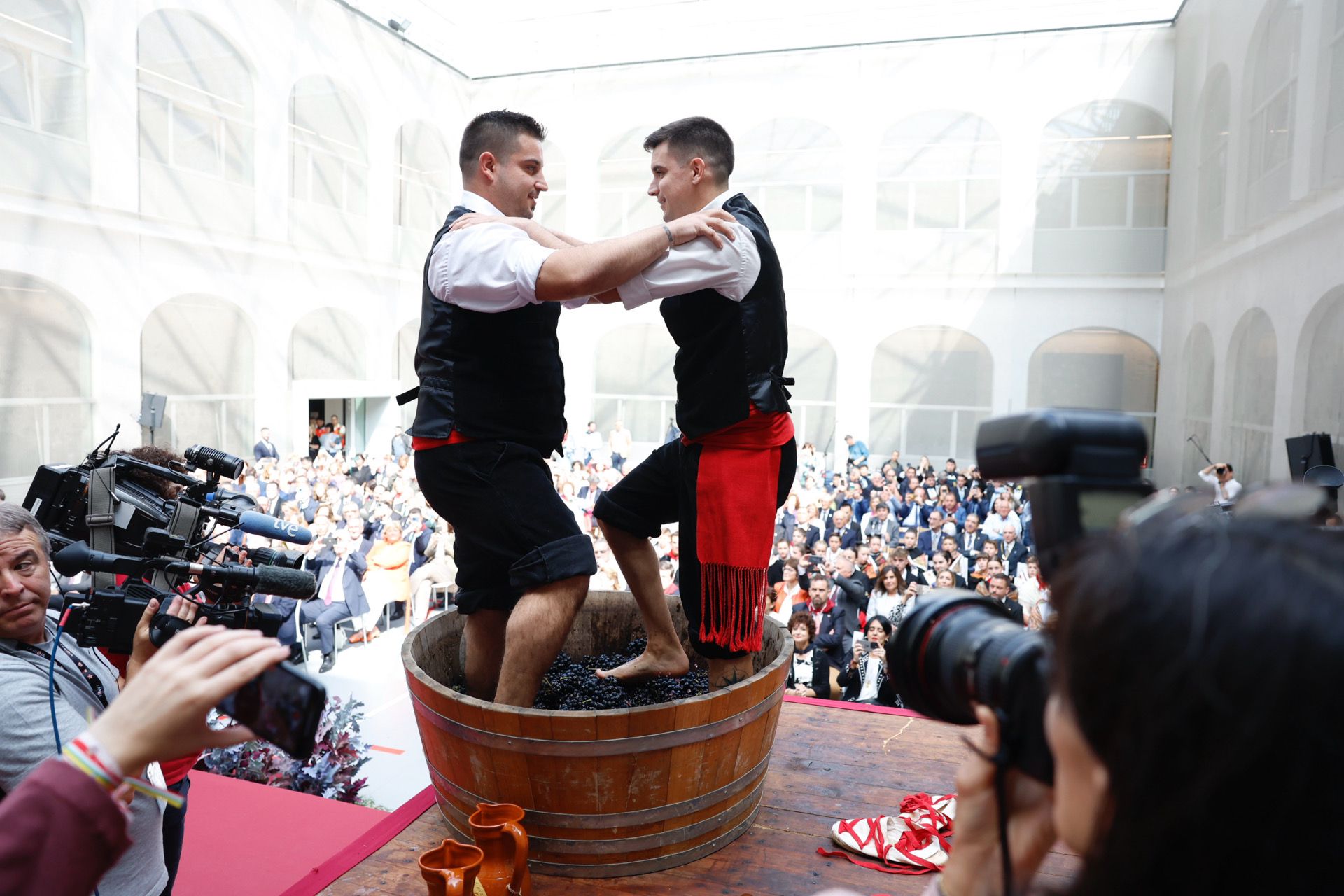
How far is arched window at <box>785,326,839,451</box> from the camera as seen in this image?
53.0 feet

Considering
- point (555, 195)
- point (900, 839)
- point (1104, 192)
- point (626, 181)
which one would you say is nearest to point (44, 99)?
point (555, 195)

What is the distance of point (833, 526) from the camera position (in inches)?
370

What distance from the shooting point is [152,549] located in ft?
5.78

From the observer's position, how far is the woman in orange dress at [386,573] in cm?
788

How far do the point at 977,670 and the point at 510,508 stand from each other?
1.30 metres

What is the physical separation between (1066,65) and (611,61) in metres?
7.68

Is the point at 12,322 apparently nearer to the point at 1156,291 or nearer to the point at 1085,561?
the point at 1085,561

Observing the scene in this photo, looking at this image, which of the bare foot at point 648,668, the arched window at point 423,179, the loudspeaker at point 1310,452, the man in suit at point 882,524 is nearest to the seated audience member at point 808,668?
the loudspeaker at point 1310,452

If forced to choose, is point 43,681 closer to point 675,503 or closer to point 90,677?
point 90,677

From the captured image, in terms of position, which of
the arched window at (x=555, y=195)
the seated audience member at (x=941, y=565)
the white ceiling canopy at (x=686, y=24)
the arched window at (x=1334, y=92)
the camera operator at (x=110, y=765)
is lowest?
the seated audience member at (x=941, y=565)

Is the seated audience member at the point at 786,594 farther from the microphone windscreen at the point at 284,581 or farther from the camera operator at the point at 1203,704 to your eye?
the camera operator at the point at 1203,704

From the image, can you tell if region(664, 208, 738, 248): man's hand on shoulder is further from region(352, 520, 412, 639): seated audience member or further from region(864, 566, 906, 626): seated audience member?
region(352, 520, 412, 639): seated audience member

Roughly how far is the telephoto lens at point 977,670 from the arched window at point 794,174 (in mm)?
15159

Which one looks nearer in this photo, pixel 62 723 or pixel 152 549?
pixel 62 723
